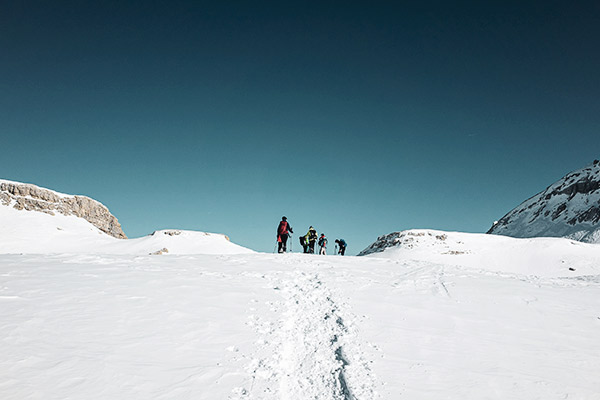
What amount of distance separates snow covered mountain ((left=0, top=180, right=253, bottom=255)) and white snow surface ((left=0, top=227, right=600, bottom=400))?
2365cm

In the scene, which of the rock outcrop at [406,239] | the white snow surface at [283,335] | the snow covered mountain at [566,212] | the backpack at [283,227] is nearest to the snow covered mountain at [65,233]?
the backpack at [283,227]

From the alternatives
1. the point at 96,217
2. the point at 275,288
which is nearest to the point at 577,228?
the point at 275,288

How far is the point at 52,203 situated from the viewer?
47.1m

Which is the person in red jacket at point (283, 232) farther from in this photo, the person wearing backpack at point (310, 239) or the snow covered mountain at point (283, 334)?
the snow covered mountain at point (283, 334)

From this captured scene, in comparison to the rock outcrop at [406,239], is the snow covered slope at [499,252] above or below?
below

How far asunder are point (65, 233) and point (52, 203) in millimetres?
13126

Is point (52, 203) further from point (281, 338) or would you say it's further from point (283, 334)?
point (281, 338)

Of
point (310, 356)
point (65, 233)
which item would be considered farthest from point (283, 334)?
point (65, 233)

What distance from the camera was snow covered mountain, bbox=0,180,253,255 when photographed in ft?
110

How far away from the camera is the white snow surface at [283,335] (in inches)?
166

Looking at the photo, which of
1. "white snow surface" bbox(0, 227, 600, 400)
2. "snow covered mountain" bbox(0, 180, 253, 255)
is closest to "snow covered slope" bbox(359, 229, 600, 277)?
"white snow surface" bbox(0, 227, 600, 400)

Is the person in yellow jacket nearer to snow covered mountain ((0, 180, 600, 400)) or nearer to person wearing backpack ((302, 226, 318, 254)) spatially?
person wearing backpack ((302, 226, 318, 254))

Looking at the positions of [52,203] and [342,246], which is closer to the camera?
[342,246]

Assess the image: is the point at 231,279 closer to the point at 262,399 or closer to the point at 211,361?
the point at 211,361
